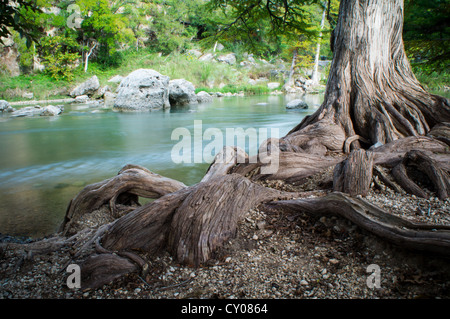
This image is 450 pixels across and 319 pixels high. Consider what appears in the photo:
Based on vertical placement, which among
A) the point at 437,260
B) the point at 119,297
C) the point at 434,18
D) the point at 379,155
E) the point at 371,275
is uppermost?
the point at 434,18

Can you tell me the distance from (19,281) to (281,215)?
2313mm

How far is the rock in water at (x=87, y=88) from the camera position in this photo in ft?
81.9

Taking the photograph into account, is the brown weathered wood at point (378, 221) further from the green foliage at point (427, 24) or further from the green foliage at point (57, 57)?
the green foliage at point (57, 57)

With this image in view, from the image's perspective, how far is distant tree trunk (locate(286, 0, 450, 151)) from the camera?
510cm

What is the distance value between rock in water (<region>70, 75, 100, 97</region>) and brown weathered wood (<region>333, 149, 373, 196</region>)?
25536 mm

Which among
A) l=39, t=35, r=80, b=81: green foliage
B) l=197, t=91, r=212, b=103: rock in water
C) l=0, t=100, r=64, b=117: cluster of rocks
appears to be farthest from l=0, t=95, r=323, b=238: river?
l=39, t=35, r=80, b=81: green foliage

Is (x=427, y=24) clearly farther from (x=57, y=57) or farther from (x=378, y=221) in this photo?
(x=57, y=57)

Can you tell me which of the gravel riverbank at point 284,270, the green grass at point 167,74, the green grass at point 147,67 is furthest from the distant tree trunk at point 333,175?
the green grass at point 147,67

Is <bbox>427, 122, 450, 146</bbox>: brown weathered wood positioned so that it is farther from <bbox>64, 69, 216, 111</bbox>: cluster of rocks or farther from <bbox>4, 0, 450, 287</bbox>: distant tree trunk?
<bbox>64, 69, 216, 111</bbox>: cluster of rocks

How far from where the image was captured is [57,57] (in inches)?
1078

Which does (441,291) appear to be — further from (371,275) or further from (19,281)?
(19,281)

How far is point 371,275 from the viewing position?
2123mm

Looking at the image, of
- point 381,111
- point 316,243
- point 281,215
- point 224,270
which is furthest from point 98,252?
point 381,111
